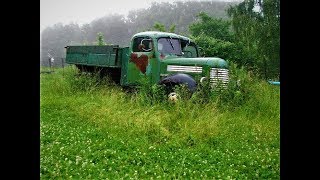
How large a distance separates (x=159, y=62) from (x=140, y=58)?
0.54 m

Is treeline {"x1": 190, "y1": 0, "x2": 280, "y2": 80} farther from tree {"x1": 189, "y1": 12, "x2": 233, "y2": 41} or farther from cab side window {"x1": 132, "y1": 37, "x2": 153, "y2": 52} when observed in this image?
cab side window {"x1": 132, "y1": 37, "x2": 153, "y2": 52}

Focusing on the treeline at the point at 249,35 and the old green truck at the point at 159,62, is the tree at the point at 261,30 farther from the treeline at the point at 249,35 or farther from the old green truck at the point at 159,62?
the old green truck at the point at 159,62

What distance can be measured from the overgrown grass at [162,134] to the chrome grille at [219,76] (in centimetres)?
19

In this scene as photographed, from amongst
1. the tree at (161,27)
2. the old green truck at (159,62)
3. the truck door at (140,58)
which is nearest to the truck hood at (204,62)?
the old green truck at (159,62)

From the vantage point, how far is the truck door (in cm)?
810

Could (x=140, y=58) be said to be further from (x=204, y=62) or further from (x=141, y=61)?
(x=204, y=62)

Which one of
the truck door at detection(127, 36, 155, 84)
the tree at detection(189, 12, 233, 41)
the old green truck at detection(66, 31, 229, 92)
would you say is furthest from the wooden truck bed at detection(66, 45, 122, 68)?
the tree at detection(189, 12, 233, 41)

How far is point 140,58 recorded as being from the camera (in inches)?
324

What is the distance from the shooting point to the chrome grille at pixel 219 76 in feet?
23.9

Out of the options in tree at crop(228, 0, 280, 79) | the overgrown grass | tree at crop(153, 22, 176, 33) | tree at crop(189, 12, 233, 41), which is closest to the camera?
the overgrown grass

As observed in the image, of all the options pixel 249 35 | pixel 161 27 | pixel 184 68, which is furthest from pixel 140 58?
pixel 249 35

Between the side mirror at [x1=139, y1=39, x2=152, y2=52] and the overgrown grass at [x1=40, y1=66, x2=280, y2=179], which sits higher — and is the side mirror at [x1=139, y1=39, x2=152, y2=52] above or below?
above

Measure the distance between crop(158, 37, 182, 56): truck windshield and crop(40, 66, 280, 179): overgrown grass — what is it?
110 cm
